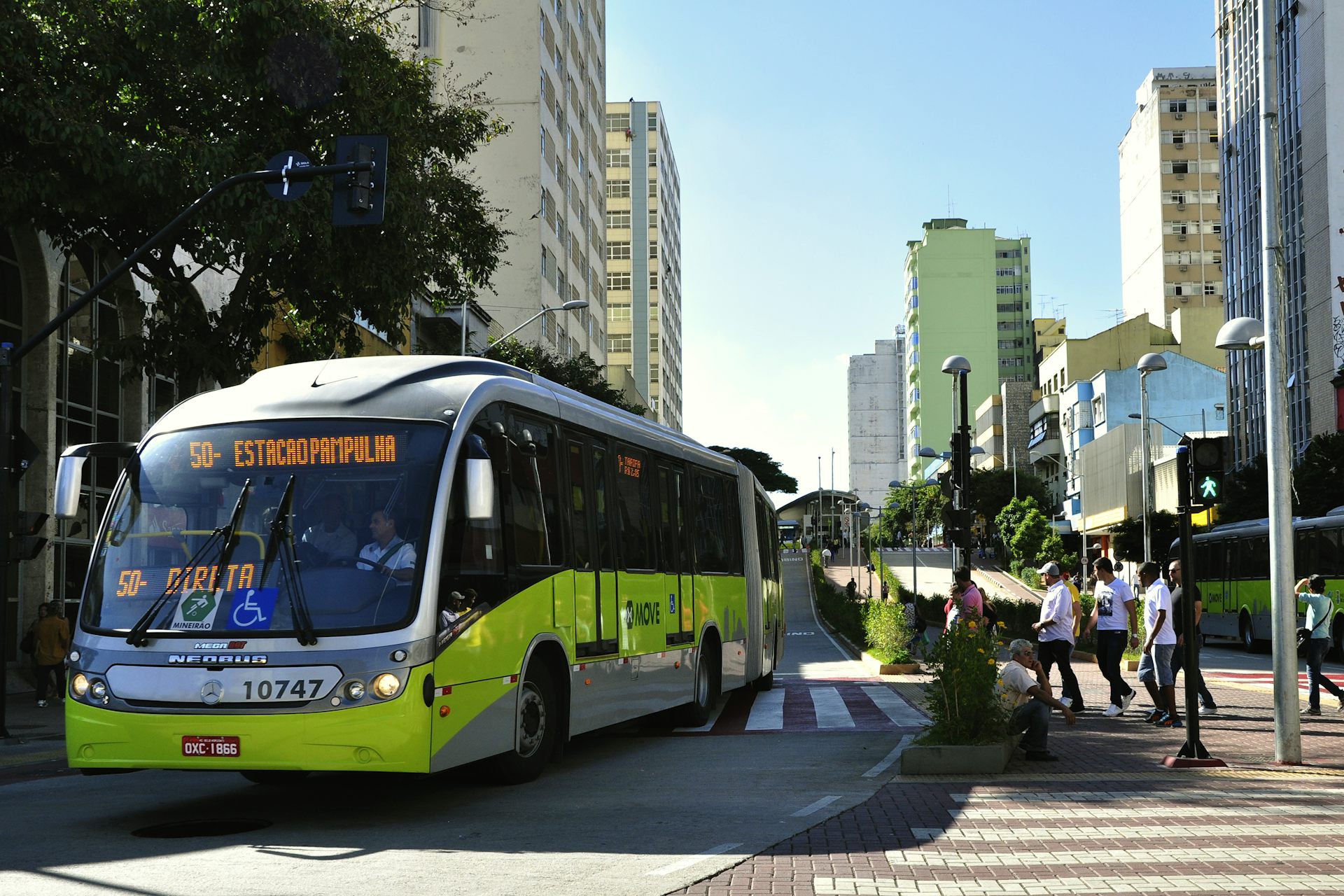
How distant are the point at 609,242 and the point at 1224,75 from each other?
5762cm

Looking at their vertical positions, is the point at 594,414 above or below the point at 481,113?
below

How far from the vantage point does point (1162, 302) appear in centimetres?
11094

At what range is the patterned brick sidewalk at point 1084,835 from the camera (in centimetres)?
720

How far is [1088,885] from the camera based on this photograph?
714 cm

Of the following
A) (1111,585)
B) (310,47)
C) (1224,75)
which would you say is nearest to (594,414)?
(1111,585)

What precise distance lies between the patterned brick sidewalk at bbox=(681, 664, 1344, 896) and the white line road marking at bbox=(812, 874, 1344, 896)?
0.01 m

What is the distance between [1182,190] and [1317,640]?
332 ft

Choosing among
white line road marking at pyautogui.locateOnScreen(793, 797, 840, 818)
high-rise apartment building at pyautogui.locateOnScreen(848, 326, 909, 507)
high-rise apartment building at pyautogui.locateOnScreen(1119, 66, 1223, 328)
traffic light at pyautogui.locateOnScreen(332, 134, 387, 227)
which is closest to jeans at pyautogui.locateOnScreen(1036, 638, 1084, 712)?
white line road marking at pyautogui.locateOnScreen(793, 797, 840, 818)

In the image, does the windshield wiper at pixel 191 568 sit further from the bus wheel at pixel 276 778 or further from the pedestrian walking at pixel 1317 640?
the pedestrian walking at pixel 1317 640

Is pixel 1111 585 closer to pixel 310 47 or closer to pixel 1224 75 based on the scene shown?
pixel 310 47

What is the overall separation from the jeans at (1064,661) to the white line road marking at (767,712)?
315 cm

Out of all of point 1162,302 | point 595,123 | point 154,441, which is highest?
point 595,123

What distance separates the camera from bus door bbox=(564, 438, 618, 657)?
12.1 metres

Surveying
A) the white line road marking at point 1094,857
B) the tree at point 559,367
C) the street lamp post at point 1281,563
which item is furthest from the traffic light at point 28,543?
the tree at point 559,367
